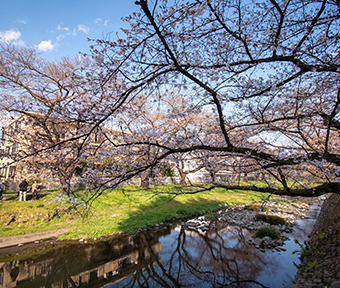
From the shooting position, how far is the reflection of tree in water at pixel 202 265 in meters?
5.23

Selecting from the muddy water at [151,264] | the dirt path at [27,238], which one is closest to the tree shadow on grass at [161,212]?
the muddy water at [151,264]

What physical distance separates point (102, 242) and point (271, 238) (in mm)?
6668

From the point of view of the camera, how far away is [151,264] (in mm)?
6172

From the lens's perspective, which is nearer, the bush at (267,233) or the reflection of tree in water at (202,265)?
the reflection of tree in water at (202,265)

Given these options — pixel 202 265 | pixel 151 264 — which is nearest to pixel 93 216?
pixel 151 264

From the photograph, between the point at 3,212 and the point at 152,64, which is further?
the point at 3,212

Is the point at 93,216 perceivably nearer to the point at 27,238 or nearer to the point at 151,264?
the point at 27,238

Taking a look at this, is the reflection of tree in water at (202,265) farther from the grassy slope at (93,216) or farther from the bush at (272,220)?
the bush at (272,220)

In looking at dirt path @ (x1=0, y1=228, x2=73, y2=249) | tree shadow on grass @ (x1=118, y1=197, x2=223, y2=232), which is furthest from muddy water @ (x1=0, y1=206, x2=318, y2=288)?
tree shadow on grass @ (x1=118, y1=197, x2=223, y2=232)

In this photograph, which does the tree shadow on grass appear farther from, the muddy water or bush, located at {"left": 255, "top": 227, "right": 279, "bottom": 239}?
bush, located at {"left": 255, "top": 227, "right": 279, "bottom": 239}

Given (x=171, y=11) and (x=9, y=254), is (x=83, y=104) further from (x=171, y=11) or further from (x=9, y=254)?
(x=9, y=254)

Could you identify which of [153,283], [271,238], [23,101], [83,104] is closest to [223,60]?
[83,104]

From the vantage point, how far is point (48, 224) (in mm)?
9156

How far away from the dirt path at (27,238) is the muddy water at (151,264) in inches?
32.4
